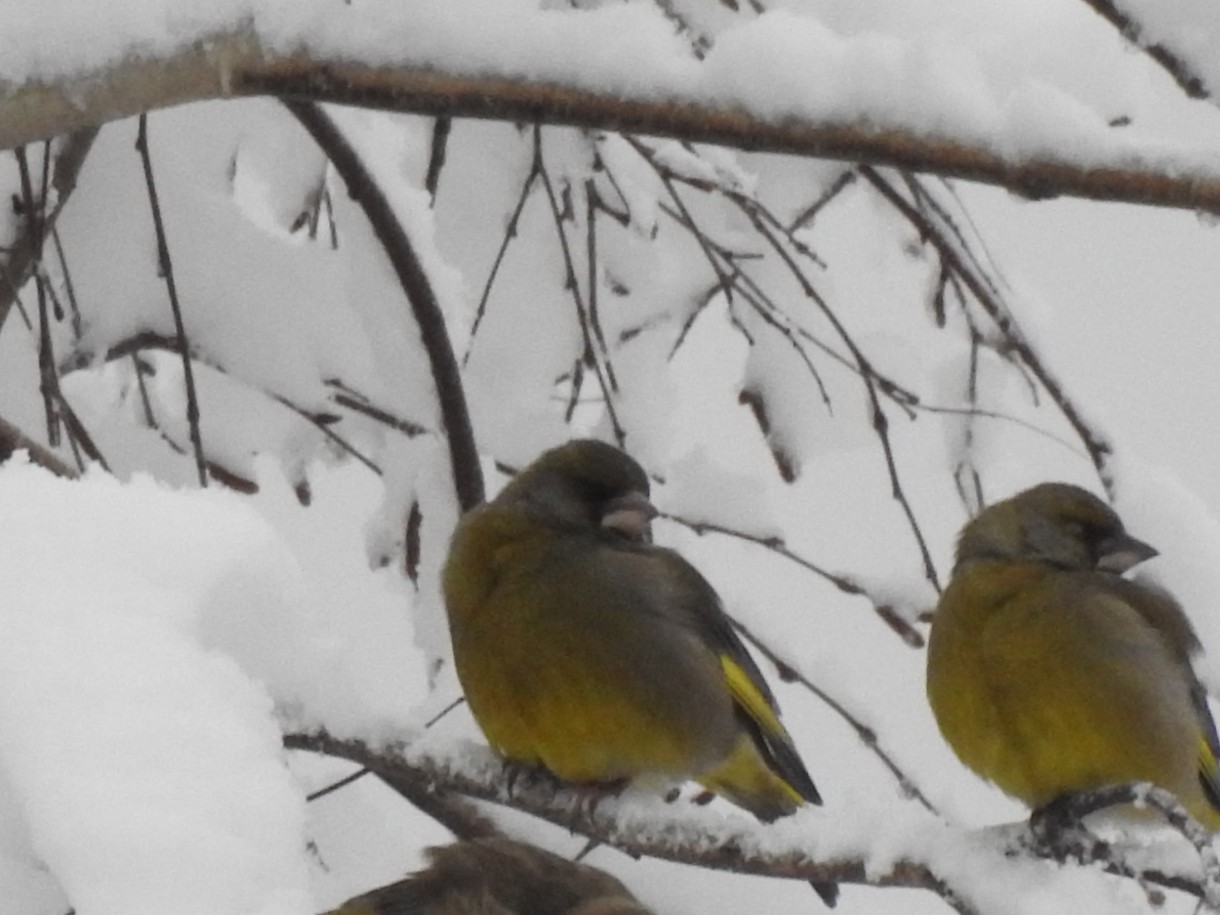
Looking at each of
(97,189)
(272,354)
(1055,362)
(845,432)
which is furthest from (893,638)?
(97,189)

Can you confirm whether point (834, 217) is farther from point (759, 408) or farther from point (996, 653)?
point (996, 653)

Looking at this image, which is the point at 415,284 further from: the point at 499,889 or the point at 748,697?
the point at 499,889

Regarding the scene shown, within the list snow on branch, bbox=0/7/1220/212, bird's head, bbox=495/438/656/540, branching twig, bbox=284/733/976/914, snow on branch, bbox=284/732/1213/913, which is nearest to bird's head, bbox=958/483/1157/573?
bird's head, bbox=495/438/656/540

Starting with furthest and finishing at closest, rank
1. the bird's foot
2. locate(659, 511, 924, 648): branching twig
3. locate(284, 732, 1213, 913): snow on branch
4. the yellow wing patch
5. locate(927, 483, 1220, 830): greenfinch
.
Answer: locate(659, 511, 924, 648): branching twig, the yellow wing patch, locate(927, 483, 1220, 830): greenfinch, the bird's foot, locate(284, 732, 1213, 913): snow on branch

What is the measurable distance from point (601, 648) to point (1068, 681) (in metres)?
0.72

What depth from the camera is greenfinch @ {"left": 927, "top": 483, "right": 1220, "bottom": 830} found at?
289 centimetres

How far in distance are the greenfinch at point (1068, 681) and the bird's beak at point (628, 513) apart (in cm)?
52

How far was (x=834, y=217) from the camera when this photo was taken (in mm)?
4484

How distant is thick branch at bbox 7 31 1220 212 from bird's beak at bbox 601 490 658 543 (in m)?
1.52

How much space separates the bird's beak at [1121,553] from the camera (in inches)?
123

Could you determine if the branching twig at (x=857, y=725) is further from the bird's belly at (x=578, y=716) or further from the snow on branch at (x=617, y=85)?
the snow on branch at (x=617, y=85)

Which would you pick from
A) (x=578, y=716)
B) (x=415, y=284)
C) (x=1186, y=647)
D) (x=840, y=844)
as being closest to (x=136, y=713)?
(x=840, y=844)

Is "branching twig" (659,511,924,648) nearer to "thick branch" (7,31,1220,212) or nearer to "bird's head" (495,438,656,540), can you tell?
"bird's head" (495,438,656,540)

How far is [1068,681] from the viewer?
2924 mm
